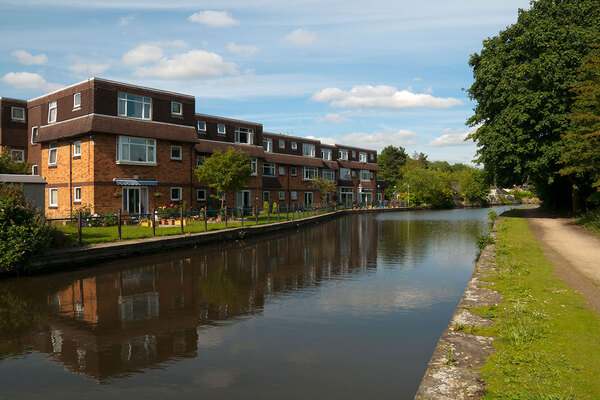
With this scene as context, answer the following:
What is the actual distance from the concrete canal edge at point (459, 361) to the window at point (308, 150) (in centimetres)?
4716

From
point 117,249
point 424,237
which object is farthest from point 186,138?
point 424,237

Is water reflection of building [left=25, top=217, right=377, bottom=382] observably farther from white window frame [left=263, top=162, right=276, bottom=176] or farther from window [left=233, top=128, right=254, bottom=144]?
white window frame [left=263, top=162, right=276, bottom=176]

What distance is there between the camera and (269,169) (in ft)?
156

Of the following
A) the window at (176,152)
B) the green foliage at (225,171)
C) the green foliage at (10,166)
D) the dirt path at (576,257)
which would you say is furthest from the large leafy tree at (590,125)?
the green foliage at (10,166)

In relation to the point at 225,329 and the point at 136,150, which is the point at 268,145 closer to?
the point at 136,150

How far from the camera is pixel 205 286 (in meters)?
11.9

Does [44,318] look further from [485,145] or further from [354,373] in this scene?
[485,145]

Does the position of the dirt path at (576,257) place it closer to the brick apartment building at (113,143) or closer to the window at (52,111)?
the brick apartment building at (113,143)

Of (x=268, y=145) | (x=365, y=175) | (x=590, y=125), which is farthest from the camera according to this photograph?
(x=365, y=175)

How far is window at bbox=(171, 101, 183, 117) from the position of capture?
3139 centimetres

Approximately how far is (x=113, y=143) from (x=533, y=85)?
1100 inches

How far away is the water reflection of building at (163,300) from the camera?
7043mm

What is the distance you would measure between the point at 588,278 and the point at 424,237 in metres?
15.2

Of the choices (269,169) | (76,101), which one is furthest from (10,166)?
(269,169)
